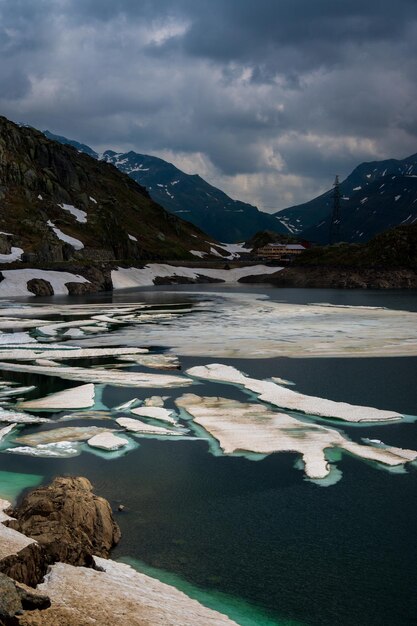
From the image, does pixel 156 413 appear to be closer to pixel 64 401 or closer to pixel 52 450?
pixel 64 401

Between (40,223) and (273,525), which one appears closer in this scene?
(273,525)

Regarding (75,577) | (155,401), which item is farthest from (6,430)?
(75,577)

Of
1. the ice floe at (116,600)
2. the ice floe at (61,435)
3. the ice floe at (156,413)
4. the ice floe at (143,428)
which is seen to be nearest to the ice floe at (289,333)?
the ice floe at (156,413)

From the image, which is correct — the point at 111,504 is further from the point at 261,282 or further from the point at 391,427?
the point at 261,282

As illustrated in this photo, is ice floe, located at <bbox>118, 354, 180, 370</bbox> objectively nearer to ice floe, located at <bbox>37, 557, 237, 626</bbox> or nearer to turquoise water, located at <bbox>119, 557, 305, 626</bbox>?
turquoise water, located at <bbox>119, 557, 305, 626</bbox>

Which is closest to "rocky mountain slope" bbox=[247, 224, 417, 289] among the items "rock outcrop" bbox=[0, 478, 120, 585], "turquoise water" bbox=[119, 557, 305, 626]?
"rock outcrop" bbox=[0, 478, 120, 585]

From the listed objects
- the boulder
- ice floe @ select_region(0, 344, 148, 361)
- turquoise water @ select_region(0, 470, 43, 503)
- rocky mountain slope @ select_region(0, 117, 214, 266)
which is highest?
rocky mountain slope @ select_region(0, 117, 214, 266)
